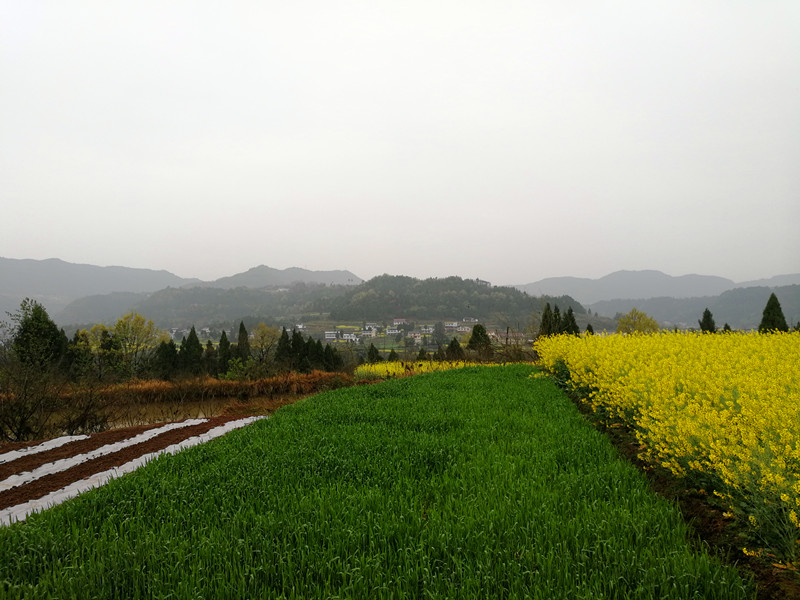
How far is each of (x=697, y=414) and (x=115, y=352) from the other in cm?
3080

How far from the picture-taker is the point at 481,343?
2436 cm

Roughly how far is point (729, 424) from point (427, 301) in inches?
5266

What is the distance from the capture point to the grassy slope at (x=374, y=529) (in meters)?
2.56

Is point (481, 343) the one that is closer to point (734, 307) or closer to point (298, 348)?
point (298, 348)

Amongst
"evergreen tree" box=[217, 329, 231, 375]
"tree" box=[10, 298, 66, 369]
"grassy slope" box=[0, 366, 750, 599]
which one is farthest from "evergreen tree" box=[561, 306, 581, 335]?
"tree" box=[10, 298, 66, 369]

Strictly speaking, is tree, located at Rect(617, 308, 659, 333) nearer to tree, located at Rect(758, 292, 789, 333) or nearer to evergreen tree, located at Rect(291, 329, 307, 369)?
tree, located at Rect(758, 292, 789, 333)

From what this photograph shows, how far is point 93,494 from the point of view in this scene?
4.11 meters

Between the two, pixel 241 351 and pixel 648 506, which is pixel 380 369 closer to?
pixel 648 506

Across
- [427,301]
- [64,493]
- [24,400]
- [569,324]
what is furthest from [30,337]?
[427,301]

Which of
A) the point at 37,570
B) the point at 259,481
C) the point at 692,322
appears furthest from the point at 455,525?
the point at 692,322

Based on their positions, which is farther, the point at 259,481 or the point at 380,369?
the point at 380,369

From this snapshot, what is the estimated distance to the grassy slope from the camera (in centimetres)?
256

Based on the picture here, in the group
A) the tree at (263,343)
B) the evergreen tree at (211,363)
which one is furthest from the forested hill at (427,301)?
the evergreen tree at (211,363)

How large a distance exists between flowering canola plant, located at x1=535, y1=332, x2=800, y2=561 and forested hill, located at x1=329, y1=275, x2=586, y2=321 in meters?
113
